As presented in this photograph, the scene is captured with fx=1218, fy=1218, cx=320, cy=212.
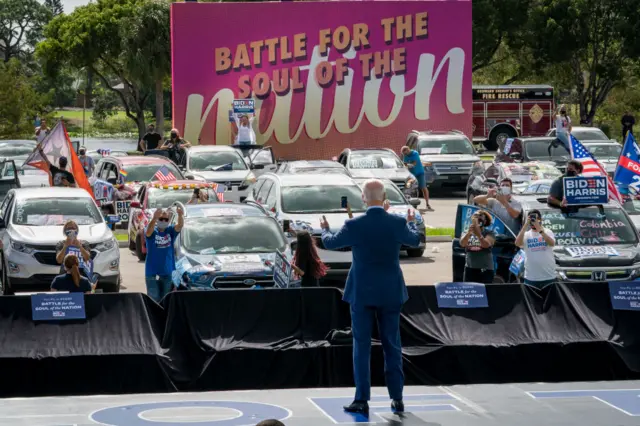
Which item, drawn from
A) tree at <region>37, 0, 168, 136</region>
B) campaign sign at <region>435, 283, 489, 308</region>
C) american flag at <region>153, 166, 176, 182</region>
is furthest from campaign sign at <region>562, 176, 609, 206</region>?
tree at <region>37, 0, 168, 136</region>

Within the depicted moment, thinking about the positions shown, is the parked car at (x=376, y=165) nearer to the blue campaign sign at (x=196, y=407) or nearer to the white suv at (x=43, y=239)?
the white suv at (x=43, y=239)

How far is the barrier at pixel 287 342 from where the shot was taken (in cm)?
1096

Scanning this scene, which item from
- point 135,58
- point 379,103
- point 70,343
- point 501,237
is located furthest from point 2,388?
point 135,58

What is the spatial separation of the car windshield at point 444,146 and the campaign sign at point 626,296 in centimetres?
2056

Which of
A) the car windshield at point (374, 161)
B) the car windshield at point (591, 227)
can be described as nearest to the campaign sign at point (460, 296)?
the car windshield at point (591, 227)

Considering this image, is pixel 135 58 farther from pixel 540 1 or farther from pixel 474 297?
pixel 474 297

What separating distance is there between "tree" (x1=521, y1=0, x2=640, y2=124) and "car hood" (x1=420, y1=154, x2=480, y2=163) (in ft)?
72.2

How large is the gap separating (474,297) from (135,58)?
42.2 meters

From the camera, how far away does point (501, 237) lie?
16188 mm

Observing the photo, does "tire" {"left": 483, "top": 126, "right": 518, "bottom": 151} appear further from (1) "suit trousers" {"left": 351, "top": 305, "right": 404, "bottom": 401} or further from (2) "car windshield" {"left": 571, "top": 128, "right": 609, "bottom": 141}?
(1) "suit trousers" {"left": 351, "top": 305, "right": 404, "bottom": 401}

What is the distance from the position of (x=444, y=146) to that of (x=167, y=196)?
12790 millimetres

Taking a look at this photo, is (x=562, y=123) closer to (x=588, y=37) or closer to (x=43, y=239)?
(x=43, y=239)

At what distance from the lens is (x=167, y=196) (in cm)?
2144

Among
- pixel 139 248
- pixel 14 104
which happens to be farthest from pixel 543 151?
pixel 14 104
